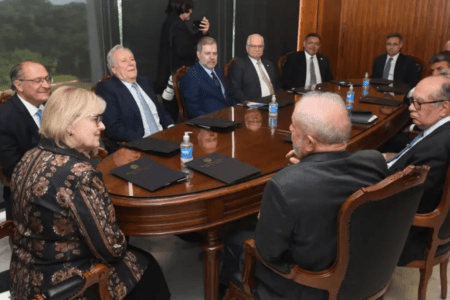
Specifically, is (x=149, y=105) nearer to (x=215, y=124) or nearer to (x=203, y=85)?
(x=203, y=85)

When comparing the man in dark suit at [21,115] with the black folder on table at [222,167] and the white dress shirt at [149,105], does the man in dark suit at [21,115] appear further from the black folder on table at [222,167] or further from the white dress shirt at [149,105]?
the black folder on table at [222,167]

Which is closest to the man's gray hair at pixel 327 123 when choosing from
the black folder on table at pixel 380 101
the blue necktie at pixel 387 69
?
the black folder on table at pixel 380 101

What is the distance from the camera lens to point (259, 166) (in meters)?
2.22

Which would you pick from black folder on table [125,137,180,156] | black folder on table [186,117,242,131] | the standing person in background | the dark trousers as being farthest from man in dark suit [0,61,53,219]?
the standing person in background

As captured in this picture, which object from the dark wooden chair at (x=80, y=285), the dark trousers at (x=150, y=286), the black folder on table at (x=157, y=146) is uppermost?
the black folder on table at (x=157, y=146)

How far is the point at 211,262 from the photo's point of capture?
2.13 metres

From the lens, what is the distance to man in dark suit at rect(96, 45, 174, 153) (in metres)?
3.20

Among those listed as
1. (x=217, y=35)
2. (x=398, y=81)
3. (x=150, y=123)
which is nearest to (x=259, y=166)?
(x=150, y=123)

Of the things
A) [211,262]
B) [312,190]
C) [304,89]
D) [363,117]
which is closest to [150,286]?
[211,262]

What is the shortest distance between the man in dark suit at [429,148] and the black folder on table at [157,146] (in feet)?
3.75

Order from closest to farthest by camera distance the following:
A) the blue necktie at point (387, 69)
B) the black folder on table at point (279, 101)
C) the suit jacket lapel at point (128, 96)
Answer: the suit jacket lapel at point (128, 96), the black folder on table at point (279, 101), the blue necktie at point (387, 69)

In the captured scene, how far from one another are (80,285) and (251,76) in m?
3.30

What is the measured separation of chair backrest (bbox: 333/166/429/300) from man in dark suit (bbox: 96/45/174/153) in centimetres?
204

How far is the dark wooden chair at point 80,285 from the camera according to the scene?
1.39 metres
